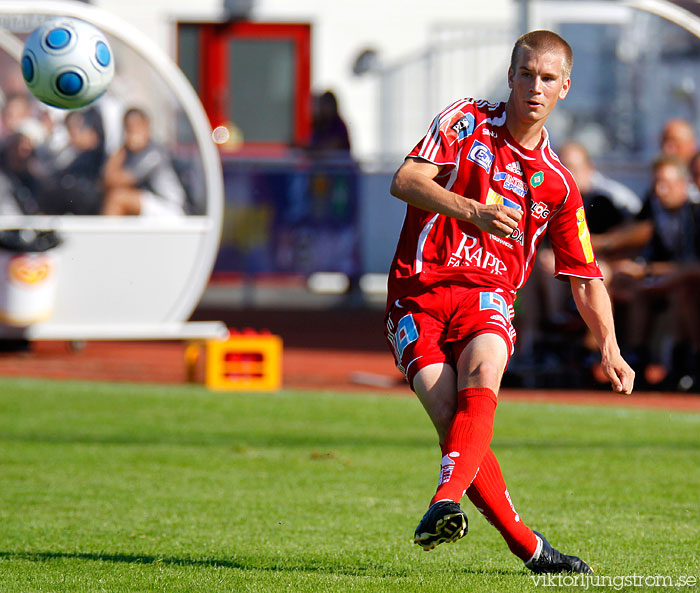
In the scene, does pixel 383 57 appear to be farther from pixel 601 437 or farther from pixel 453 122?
pixel 453 122

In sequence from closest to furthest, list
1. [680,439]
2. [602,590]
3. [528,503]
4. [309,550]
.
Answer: [602,590], [309,550], [528,503], [680,439]

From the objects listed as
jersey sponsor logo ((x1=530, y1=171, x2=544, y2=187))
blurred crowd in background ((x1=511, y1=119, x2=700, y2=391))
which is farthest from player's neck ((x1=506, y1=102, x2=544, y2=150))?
blurred crowd in background ((x1=511, y1=119, x2=700, y2=391))

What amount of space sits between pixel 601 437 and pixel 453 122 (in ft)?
14.5

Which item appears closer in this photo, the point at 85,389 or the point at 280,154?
the point at 85,389

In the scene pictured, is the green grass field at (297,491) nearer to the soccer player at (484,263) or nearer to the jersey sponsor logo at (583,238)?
the soccer player at (484,263)

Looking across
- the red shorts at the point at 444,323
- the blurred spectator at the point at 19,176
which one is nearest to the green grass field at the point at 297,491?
the red shorts at the point at 444,323

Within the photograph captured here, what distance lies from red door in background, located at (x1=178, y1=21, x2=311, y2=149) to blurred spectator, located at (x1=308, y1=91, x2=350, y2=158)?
13.9 feet

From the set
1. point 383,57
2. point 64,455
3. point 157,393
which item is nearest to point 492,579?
A: point 64,455

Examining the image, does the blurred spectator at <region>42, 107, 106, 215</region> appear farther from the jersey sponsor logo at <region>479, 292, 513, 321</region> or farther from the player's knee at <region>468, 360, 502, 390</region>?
the player's knee at <region>468, 360, 502, 390</region>

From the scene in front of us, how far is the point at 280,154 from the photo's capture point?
17109 millimetres

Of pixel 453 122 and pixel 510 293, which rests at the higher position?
pixel 453 122

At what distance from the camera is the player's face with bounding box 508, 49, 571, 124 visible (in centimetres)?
491

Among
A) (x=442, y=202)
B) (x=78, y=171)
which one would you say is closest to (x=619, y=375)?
(x=442, y=202)

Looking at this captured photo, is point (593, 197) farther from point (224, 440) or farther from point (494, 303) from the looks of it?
point (494, 303)
